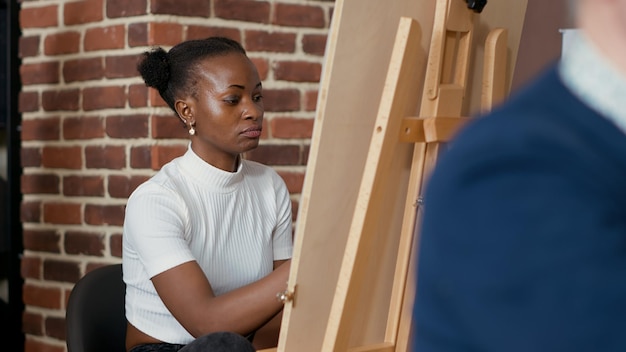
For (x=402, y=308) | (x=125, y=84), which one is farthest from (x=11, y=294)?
(x=402, y=308)

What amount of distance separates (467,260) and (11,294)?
105 inches

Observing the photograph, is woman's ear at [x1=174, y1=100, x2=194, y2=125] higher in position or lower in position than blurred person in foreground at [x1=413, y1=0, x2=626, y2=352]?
lower

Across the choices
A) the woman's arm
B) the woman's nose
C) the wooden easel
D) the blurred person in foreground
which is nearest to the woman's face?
the woman's nose

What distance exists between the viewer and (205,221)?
209 cm

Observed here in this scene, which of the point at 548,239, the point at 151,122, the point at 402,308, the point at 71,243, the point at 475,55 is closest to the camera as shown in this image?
the point at 548,239

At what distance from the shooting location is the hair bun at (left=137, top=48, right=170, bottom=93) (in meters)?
2.21

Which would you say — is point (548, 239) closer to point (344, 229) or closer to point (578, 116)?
point (578, 116)

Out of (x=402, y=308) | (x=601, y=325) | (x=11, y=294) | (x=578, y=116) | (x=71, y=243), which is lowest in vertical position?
(x=11, y=294)

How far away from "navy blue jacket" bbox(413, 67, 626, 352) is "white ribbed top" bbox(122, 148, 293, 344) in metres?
1.45

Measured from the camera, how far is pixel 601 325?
518 millimetres

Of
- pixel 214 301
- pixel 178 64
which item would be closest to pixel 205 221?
pixel 214 301

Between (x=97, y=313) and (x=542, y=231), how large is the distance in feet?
5.42

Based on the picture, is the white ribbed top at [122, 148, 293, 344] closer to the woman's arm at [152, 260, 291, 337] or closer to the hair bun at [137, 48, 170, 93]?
the woman's arm at [152, 260, 291, 337]

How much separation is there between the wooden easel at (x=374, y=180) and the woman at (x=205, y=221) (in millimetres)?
175
